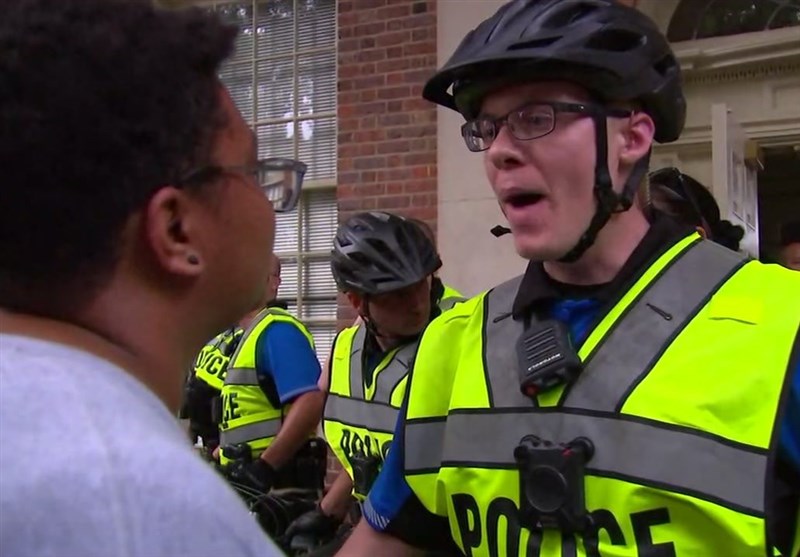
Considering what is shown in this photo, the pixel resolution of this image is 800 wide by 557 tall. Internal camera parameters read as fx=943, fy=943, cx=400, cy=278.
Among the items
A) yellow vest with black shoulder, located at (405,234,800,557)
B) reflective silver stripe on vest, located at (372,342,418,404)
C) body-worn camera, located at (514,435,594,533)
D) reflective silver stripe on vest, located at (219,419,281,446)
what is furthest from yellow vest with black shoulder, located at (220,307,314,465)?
body-worn camera, located at (514,435,594,533)

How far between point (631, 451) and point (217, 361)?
3624 mm

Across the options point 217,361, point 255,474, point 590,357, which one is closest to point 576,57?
point 590,357

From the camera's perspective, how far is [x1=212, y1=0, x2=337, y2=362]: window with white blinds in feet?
22.1

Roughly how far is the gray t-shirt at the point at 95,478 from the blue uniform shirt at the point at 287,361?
3431 millimetres

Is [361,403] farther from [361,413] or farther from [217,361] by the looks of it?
[217,361]

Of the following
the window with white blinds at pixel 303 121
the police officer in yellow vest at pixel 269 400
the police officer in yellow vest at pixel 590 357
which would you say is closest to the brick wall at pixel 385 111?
the window with white blinds at pixel 303 121

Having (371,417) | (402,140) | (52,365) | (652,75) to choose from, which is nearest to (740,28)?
(402,140)

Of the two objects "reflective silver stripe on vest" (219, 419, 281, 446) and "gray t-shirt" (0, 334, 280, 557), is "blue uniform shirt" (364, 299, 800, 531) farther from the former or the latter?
"reflective silver stripe on vest" (219, 419, 281, 446)

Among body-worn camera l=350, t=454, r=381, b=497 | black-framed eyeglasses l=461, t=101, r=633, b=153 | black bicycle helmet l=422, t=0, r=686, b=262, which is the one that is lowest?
body-worn camera l=350, t=454, r=381, b=497

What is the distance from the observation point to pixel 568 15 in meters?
1.91

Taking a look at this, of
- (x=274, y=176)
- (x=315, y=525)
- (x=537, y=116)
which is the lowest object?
(x=315, y=525)

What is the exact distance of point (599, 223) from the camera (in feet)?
5.90

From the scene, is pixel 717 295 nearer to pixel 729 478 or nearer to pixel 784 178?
pixel 729 478

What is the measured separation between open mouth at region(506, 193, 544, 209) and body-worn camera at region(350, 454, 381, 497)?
5.08 feet
